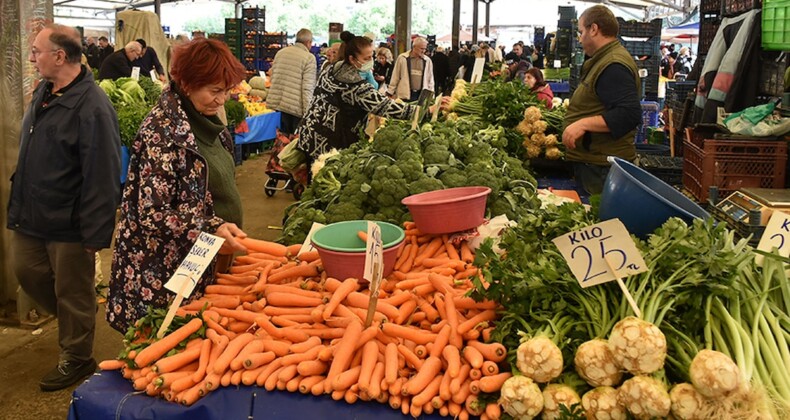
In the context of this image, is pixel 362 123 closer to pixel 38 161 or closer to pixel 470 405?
pixel 38 161

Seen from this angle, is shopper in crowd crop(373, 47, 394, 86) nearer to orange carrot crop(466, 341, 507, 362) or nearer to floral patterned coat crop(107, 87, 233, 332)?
floral patterned coat crop(107, 87, 233, 332)

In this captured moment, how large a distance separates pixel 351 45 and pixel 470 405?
3562 millimetres

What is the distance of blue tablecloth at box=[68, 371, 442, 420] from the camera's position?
172 cm

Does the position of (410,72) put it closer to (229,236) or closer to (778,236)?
(229,236)

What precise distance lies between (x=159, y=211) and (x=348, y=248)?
0.62 meters

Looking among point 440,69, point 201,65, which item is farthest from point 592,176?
point 440,69

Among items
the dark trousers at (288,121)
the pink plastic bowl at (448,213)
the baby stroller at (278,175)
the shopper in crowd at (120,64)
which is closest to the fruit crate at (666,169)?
the pink plastic bowl at (448,213)

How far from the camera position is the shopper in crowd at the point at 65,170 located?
128 inches

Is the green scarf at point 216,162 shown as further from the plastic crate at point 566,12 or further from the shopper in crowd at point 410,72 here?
the plastic crate at point 566,12

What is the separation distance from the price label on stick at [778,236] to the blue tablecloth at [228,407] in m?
0.96

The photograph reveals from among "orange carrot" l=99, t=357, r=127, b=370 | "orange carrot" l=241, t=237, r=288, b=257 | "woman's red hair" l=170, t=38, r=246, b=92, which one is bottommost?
"orange carrot" l=99, t=357, r=127, b=370

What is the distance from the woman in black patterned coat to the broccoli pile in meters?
1.18

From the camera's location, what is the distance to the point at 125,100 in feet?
24.6

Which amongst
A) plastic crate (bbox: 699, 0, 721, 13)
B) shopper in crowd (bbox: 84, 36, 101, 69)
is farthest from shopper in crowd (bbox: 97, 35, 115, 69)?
plastic crate (bbox: 699, 0, 721, 13)
